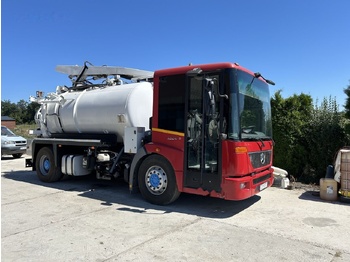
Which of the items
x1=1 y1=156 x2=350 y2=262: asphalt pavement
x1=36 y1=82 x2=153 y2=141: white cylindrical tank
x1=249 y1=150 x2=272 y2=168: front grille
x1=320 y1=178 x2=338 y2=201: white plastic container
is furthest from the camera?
x1=36 y1=82 x2=153 y2=141: white cylindrical tank

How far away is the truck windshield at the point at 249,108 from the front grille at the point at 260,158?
1.05 feet

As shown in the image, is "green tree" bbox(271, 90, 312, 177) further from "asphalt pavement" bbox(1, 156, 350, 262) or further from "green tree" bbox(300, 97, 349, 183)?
"asphalt pavement" bbox(1, 156, 350, 262)

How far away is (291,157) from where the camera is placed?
33.1 ft

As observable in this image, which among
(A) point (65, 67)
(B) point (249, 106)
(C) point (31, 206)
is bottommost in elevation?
(C) point (31, 206)

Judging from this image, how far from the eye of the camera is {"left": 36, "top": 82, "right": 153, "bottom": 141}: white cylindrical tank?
7.65 meters

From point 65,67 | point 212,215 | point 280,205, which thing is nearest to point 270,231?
point 212,215

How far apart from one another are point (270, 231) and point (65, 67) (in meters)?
8.42

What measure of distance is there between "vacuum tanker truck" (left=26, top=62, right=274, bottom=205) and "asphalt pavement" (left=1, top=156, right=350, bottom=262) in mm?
534

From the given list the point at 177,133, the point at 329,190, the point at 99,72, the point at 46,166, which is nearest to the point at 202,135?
the point at 177,133

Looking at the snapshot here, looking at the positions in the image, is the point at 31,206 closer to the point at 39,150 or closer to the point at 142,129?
the point at 142,129

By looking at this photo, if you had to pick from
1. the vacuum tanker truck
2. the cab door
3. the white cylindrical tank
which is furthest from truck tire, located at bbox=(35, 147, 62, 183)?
the cab door

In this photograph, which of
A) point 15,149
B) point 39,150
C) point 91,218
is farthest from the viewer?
point 15,149

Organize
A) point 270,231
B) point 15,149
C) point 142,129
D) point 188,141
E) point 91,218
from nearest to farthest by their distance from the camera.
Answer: point 270,231, point 91,218, point 188,141, point 142,129, point 15,149

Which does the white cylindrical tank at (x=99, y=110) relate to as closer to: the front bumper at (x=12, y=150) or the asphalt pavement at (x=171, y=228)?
the asphalt pavement at (x=171, y=228)
